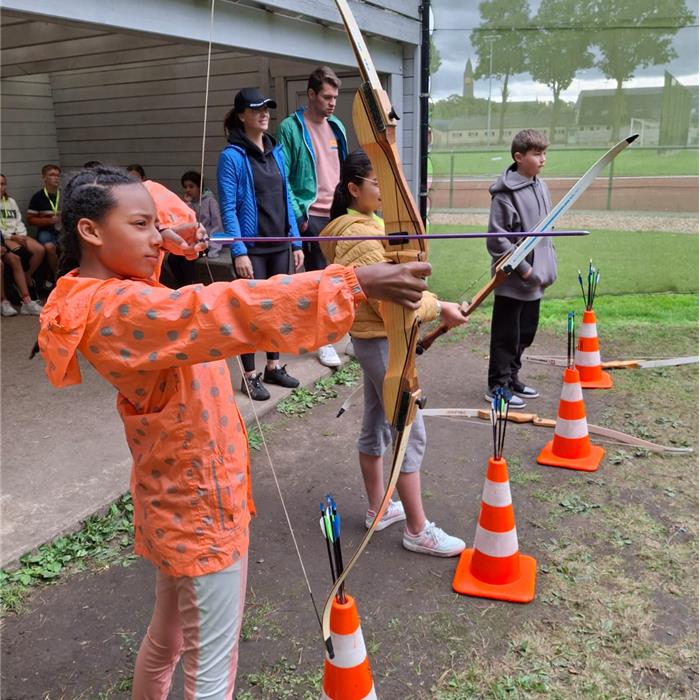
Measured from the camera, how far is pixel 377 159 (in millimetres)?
1572

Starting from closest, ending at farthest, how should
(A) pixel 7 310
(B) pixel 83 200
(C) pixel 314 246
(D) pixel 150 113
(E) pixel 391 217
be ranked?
(B) pixel 83 200
(E) pixel 391 217
(C) pixel 314 246
(A) pixel 7 310
(D) pixel 150 113

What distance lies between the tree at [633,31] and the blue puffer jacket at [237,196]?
394 cm

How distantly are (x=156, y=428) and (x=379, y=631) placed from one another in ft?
4.19

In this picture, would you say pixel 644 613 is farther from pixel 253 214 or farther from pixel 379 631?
pixel 253 214

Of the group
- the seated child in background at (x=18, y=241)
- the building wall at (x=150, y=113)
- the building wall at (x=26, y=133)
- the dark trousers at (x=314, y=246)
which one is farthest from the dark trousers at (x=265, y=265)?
the building wall at (x=26, y=133)

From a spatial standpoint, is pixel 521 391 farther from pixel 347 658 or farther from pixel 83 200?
pixel 83 200

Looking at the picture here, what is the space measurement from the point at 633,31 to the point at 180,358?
6.30m

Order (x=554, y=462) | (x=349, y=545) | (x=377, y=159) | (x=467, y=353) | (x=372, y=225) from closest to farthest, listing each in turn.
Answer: (x=377, y=159), (x=372, y=225), (x=349, y=545), (x=554, y=462), (x=467, y=353)

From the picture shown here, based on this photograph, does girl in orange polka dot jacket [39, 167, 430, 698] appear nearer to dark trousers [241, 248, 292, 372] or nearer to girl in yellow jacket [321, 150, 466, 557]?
girl in yellow jacket [321, 150, 466, 557]

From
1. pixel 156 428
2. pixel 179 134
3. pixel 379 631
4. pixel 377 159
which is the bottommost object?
pixel 379 631

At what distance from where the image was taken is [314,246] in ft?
15.8

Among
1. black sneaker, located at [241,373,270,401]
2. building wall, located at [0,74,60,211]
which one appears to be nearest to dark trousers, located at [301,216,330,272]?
black sneaker, located at [241,373,270,401]

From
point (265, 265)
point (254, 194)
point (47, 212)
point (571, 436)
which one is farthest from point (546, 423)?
point (47, 212)

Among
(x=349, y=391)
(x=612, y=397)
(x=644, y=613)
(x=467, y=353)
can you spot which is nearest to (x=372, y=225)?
(x=644, y=613)
